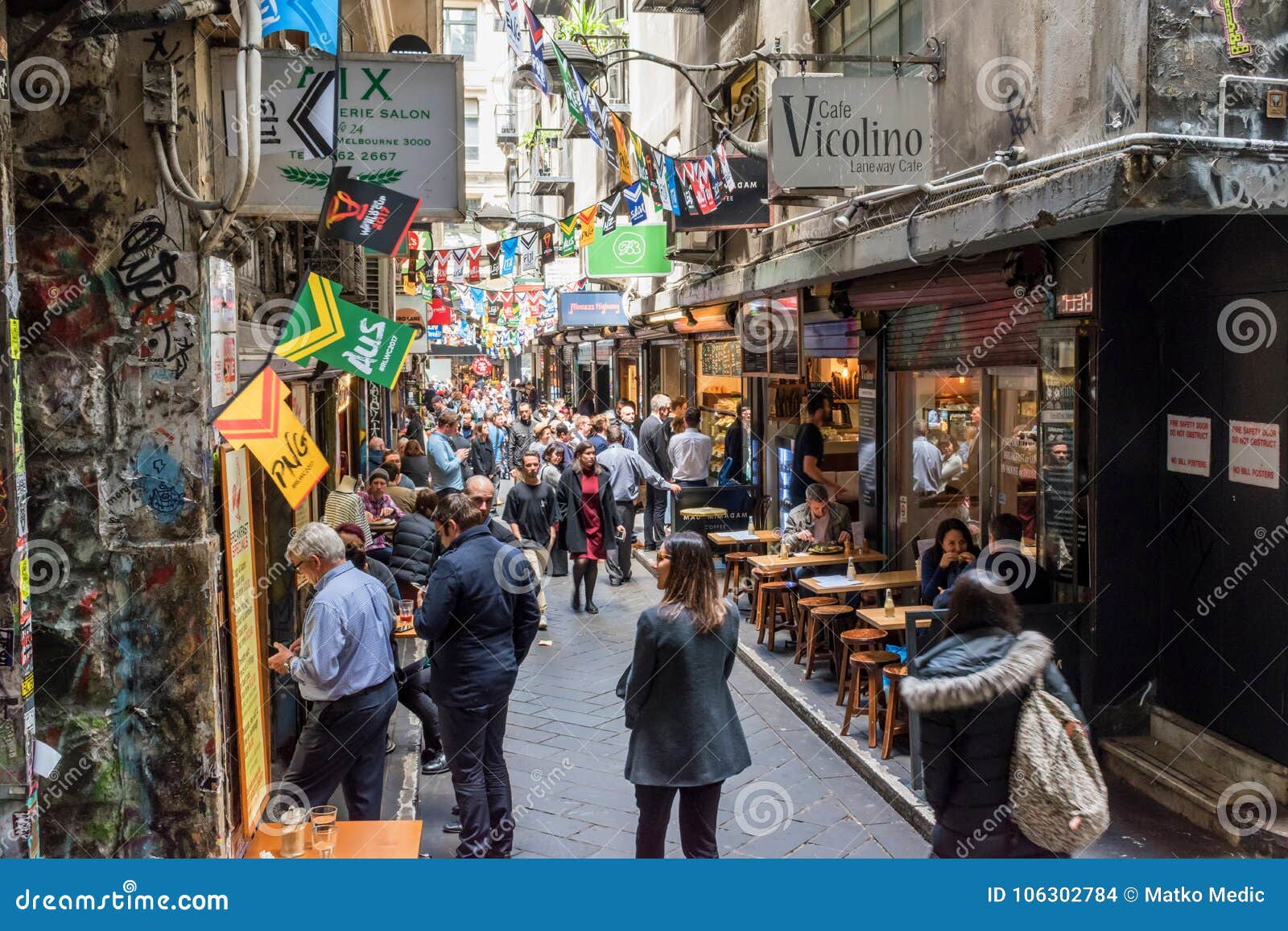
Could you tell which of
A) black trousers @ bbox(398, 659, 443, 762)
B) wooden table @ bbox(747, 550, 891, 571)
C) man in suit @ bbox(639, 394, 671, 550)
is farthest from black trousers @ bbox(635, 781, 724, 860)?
man in suit @ bbox(639, 394, 671, 550)

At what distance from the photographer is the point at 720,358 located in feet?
63.6

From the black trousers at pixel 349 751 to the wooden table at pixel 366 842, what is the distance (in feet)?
2.51

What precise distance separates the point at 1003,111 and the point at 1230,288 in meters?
1.99

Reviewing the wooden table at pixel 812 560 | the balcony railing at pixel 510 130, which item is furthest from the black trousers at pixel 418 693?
the balcony railing at pixel 510 130

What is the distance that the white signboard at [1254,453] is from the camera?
6117 mm

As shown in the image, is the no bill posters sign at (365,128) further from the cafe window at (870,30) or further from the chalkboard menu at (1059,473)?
the chalkboard menu at (1059,473)

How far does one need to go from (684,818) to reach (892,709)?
9.37ft

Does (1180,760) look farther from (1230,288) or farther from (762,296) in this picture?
(762,296)

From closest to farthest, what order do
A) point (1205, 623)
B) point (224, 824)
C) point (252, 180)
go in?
1. point (252, 180)
2. point (224, 824)
3. point (1205, 623)

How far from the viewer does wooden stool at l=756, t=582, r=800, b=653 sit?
10.5 meters

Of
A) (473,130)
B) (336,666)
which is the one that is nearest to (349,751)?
(336,666)

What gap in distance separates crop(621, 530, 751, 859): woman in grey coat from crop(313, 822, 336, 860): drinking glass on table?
1.27m
